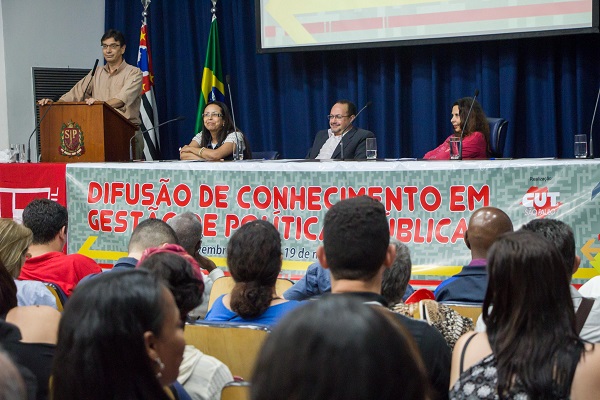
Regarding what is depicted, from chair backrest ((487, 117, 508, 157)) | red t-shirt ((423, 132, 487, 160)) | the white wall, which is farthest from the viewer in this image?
the white wall

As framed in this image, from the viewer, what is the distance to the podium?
5704 millimetres

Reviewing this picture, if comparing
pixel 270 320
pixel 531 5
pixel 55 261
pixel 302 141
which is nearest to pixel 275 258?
pixel 270 320

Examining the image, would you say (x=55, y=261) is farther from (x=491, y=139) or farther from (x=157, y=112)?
(x=157, y=112)

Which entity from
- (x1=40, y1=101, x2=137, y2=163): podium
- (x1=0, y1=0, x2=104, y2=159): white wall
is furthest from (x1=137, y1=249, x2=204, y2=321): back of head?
(x1=0, y1=0, x2=104, y2=159): white wall

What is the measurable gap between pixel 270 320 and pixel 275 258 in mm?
209

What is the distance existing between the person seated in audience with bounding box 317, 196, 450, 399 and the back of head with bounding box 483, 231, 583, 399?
0.17 metres

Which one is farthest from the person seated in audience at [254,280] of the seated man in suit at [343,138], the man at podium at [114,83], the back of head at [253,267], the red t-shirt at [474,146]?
the man at podium at [114,83]

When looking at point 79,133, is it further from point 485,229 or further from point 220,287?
point 485,229

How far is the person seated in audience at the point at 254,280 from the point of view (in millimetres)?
2385

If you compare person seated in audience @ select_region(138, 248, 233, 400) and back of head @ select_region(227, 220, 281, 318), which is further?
back of head @ select_region(227, 220, 281, 318)

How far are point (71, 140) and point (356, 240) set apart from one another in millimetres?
4308

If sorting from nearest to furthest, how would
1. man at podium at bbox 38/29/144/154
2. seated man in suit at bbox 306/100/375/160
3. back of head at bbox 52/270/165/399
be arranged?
1. back of head at bbox 52/270/165/399
2. seated man in suit at bbox 306/100/375/160
3. man at podium at bbox 38/29/144/154

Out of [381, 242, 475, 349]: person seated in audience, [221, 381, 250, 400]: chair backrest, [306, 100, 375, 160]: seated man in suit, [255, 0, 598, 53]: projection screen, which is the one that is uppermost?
[255, 0, 598, 53]: projection screen

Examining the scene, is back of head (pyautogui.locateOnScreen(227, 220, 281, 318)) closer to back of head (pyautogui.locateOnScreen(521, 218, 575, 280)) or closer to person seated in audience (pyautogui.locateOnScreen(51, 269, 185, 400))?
back of head (pyautogui.locateOnScreen(521, 218, 575, 280))
